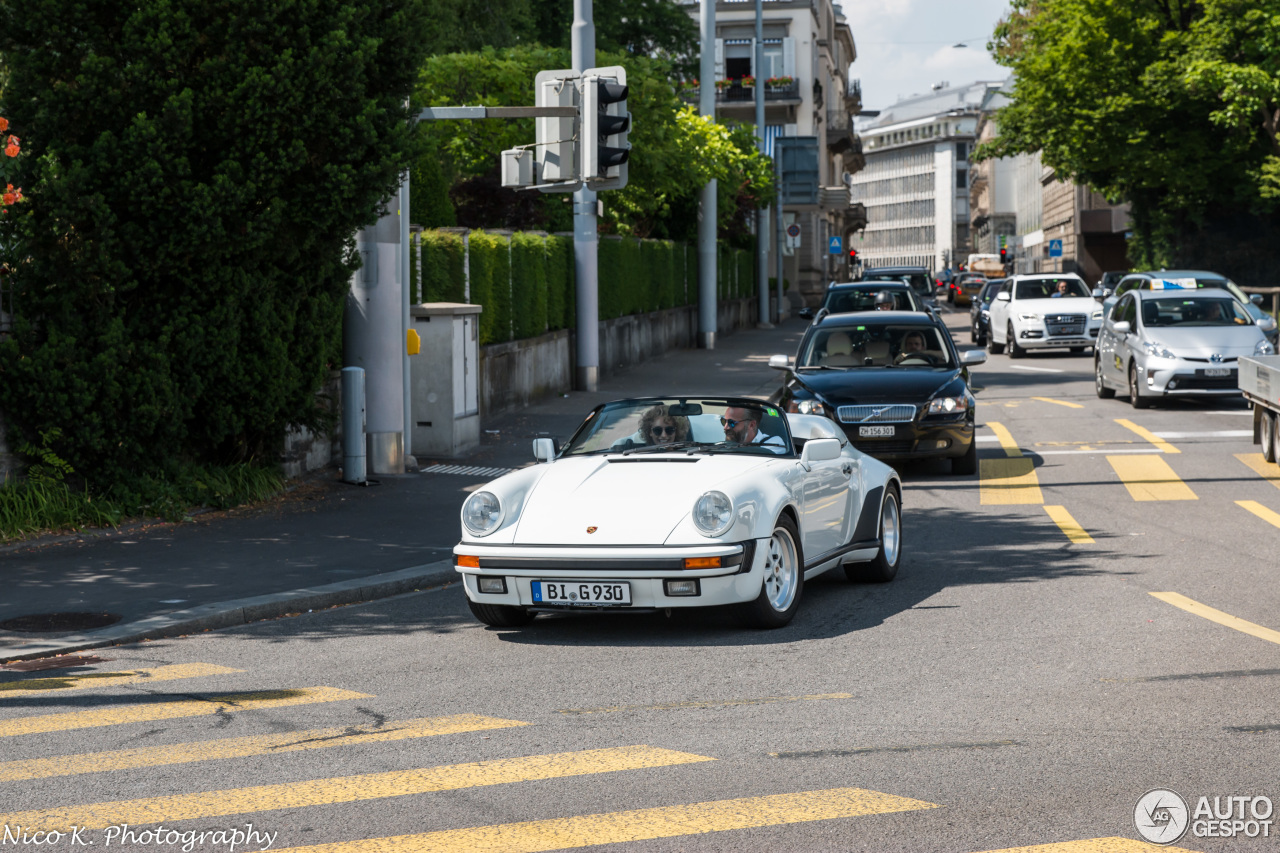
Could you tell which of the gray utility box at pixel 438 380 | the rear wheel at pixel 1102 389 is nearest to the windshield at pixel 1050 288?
the rear wheel at pixel 1102 389

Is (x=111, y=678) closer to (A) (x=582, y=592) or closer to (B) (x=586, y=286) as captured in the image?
(A) (x=582, y=592)

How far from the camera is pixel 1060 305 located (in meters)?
35.0

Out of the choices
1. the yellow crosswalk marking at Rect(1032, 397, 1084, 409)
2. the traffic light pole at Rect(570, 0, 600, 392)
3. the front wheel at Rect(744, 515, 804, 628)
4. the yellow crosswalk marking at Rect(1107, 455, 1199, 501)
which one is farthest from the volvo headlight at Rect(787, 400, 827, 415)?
the traffic light pole at Rect(570, 0, 600, 392)

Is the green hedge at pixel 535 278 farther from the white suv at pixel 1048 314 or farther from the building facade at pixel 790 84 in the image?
the building facade at pixel 790 84

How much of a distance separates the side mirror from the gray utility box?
8.36 meters

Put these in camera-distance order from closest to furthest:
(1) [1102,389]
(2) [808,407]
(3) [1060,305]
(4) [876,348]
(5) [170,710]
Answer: (5) [170,710] → (2) [808,407] → (4) [876,348] → (1) [1102,389] → (3) [1060,305]

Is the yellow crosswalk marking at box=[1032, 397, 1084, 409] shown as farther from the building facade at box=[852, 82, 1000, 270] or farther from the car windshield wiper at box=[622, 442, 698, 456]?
the building facade at box=[852, 82, 1000, 270]

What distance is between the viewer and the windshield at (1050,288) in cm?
3575

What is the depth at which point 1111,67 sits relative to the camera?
4759cm

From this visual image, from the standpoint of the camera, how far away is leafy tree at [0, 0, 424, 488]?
37.5 feet

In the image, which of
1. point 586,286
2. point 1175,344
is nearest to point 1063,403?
point 1175,344

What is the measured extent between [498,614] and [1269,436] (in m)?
9.93

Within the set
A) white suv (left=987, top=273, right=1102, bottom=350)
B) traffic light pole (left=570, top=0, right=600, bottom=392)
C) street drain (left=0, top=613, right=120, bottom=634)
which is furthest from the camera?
white suv (left=987, top=273, right=1102, bottom=350)

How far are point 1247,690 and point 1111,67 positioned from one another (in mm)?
44200
